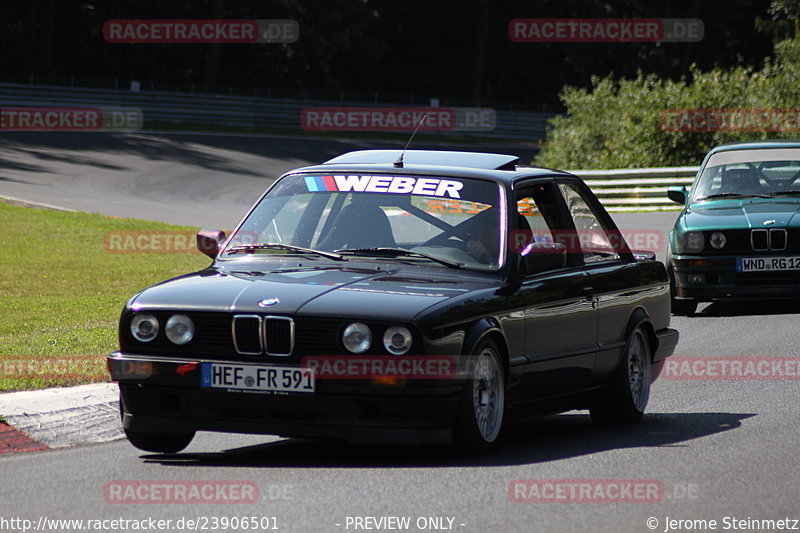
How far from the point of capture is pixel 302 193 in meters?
7.74

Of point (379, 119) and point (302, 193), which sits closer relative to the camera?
point (302, 193)

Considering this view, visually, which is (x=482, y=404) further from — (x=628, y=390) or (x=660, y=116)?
(x=660, y=116)

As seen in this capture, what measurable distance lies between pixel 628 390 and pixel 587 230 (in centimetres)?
101

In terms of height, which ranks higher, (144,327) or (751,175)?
(751,175)

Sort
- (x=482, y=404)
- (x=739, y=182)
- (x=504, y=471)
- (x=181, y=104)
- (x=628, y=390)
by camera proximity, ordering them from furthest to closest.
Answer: (x=181, y=104) < (x=739, y=182) < (x=628, y=390) < (x=482, y=404) < (x=504, y=471)

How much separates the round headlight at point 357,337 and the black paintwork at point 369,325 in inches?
1.1

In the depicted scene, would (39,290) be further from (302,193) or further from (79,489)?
(79,489)

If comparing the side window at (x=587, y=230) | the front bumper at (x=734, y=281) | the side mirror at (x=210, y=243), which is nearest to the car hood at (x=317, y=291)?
the side mirror at (x=210, y=243)

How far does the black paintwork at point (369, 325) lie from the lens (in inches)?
246

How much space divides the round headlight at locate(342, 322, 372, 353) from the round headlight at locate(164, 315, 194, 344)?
776 mm

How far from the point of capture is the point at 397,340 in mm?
6223

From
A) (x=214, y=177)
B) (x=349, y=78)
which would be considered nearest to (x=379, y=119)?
(x=349, y=78)

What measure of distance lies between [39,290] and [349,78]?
57.6 metres

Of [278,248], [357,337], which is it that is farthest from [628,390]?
[357,337]
